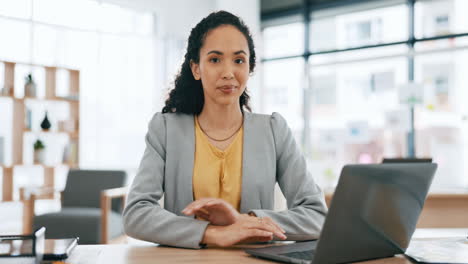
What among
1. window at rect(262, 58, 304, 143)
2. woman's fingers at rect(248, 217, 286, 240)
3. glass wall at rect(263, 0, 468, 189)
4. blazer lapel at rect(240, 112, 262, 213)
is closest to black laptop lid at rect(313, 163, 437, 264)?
woman's fingers at rect(248, 217, 286, 240)

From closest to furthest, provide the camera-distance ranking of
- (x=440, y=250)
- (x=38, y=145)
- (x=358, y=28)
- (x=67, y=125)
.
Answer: (x=440, y=250) < (x=38, y=145) < (x=67, y=125) < (x=358, y=28)

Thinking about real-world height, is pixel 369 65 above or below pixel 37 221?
above

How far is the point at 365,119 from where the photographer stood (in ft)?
20.0

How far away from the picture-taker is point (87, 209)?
166 inches

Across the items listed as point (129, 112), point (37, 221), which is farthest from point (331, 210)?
point (129, 112)

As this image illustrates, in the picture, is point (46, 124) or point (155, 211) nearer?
point (155, 211)

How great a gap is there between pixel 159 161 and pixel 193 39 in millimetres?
462

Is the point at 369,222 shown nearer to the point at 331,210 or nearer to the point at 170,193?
the point at 331,210

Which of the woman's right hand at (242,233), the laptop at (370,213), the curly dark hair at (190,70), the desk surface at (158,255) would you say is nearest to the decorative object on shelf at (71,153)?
the curly dark hair at (190,70)

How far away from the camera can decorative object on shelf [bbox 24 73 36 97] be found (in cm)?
498

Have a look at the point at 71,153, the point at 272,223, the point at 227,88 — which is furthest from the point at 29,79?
the point at 272,223

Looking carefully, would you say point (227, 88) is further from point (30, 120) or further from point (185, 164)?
point (30, 120)

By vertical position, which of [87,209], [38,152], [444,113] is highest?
[444,113]

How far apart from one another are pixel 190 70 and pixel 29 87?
153 inches
